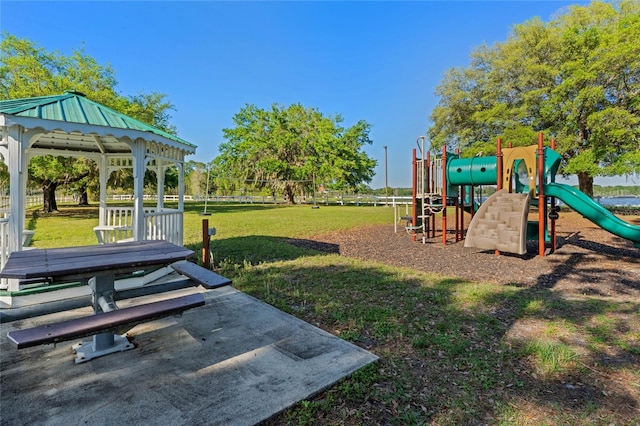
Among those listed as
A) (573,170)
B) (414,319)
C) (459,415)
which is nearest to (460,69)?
(573,170)

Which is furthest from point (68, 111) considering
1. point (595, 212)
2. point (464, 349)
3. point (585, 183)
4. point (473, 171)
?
point (585, 183)

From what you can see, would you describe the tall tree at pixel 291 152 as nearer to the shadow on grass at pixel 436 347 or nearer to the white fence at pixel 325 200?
the white fence at pixel 325 200

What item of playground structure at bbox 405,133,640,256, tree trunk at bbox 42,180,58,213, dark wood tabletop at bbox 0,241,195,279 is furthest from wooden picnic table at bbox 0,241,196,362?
tree trunk at bbox 42,180,58,213

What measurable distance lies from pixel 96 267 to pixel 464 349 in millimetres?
3383

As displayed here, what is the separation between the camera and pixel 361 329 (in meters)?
3.63

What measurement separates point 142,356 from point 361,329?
2.18m

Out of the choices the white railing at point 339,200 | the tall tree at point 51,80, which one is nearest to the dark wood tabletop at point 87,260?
the tall tree at point 51,80

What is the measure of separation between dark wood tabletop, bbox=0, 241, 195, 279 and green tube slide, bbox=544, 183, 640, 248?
28.9 feet

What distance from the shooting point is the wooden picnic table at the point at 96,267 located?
253 centimetres

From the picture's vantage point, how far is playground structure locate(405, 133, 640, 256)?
735 centimetres

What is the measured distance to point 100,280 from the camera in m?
3.02

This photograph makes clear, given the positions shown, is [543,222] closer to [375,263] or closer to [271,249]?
[375,263]

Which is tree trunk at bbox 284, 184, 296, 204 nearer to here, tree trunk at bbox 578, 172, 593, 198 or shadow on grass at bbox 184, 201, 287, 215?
shadow on grass at bbox 184, 201, 287, 215

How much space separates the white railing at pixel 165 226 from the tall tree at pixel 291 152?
27346 millimetres
